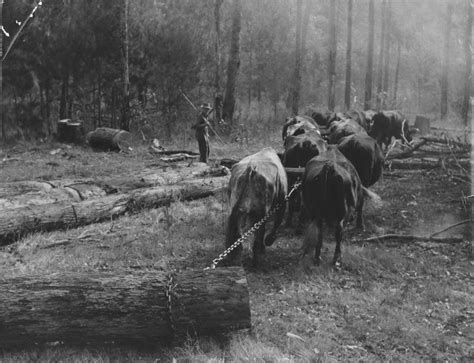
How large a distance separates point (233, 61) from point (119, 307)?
2042 centimetres

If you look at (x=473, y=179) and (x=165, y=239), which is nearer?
(x=165, y=239)

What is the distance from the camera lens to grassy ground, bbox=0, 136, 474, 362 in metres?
5.41

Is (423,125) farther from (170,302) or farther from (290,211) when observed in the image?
(170,302)

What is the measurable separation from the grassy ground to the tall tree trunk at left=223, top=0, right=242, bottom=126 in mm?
13045

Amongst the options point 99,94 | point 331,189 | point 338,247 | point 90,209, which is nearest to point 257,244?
point 338,247

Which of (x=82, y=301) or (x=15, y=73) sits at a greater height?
(x=15, y=73)

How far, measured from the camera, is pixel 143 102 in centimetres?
2586

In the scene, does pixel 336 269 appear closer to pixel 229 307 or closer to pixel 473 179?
pixel 229 307

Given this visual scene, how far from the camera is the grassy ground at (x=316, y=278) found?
541cm

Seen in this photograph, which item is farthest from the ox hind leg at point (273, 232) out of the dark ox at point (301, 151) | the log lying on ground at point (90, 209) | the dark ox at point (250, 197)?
the log lying on ground at point (90, 209)

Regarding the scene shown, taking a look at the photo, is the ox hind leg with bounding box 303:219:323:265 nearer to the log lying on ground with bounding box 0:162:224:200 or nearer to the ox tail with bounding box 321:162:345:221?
the ox tail with bounding box 321:162:345:221

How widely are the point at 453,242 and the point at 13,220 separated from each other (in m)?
7.44

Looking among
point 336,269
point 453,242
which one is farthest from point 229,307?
point 453,242

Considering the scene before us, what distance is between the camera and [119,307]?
534cm
